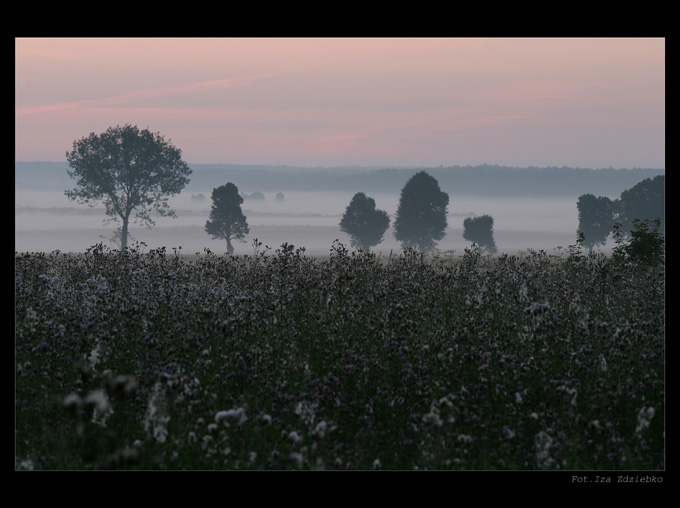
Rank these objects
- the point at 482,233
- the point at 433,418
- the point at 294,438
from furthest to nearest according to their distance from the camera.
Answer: the point at 482,233
the point at 433,418
the point at 294,438

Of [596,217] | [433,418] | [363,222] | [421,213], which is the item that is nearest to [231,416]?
[433,418]

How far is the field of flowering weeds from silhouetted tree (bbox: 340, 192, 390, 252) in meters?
69.4

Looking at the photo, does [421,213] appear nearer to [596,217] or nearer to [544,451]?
[596,217]

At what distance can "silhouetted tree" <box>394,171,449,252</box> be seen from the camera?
83.8 metres

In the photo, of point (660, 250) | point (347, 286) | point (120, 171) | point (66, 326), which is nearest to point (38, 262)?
point (66, 326)

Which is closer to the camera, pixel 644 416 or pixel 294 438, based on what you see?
pixel 294 438

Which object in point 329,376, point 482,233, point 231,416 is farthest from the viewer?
point 482,233

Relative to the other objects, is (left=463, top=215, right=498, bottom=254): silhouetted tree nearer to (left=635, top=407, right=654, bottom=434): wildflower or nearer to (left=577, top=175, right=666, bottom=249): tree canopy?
(left=577, top=175, right=666, bottom=249): tree canopy

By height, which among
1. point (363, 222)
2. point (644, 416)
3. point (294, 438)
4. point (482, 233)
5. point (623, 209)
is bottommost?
point (644, 416)

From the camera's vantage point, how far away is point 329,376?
8.86 meters

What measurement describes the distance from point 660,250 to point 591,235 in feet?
244

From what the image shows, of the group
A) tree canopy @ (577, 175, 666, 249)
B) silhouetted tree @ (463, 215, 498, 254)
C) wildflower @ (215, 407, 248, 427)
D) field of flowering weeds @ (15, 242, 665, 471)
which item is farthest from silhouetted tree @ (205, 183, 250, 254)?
wildflower @ (215, 407, 248, 427)

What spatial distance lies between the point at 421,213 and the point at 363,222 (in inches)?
290
